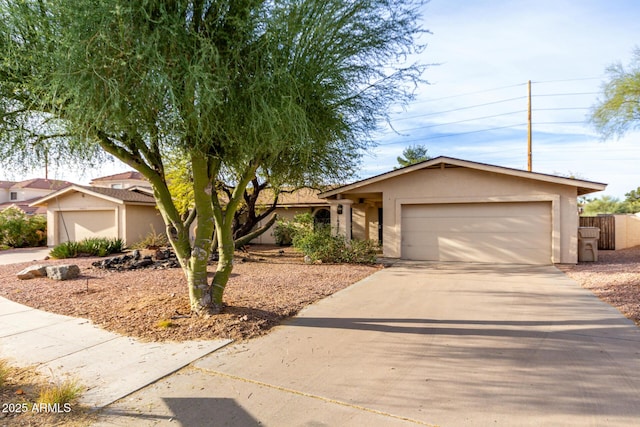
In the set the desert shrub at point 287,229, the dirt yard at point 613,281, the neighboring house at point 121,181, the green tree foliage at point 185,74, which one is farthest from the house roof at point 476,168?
the neighboring house at point 121,181

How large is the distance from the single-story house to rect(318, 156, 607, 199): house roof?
11.2m

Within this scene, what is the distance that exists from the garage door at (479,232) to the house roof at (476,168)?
104 cm

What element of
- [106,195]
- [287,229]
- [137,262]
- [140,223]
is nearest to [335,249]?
[137,262]

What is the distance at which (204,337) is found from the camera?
5352 mm

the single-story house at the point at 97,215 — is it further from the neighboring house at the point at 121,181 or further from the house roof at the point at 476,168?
the neighboring house at the point at 121,181

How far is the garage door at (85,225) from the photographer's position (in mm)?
20250

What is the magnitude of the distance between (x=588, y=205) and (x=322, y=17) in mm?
44606

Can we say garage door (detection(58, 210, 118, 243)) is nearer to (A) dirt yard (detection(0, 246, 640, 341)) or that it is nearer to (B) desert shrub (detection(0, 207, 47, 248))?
(B) desert shrub (detection(0, 207, 47, 248))

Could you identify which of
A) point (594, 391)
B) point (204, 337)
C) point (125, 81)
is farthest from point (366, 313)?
point (125, 81)

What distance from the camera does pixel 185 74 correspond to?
431 centimetres

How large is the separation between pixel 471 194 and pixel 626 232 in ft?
34.9

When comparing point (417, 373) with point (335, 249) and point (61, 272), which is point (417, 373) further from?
point (61, 272)

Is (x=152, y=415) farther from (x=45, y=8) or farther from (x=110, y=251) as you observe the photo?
(x=110, y=251)

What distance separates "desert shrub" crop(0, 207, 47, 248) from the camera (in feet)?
67.4
